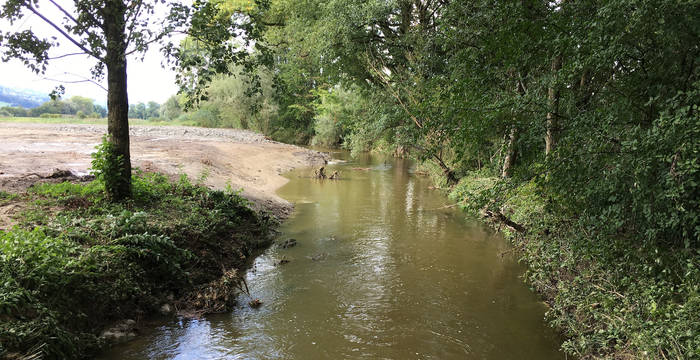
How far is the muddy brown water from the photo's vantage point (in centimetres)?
575

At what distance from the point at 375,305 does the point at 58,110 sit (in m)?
60.1

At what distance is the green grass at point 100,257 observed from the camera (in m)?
4.73

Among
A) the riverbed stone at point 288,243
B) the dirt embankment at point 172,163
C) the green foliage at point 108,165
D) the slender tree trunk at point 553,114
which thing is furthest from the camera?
the dirt embankment at point 172,163

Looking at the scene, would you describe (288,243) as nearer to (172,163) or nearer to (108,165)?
(108,165)

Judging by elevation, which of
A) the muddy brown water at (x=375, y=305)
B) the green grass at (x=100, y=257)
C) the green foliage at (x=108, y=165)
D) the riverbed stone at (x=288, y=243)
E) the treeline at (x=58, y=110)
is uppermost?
the treeline at (x=58, y=110)

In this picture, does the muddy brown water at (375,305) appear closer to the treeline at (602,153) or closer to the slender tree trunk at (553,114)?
the treeline at (602,153)

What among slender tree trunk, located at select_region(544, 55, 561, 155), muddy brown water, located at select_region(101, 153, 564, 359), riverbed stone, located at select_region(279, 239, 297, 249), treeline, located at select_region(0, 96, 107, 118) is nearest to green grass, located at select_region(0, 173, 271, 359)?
riverbed stone, located at select_region(279, 239, 297, 249)

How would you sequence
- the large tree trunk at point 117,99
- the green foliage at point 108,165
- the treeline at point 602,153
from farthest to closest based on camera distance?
the green foliage at point 108,165, the large tree trunk at point 117,99, the treeline at point 602,153

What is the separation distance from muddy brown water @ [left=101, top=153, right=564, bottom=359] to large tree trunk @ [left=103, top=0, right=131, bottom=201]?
324 cm

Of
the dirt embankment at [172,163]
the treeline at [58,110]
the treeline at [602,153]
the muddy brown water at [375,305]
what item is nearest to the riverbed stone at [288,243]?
the muddy brown water at [375,305]

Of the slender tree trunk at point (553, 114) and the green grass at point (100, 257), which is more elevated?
the slender tree trunk at point (553, 114)

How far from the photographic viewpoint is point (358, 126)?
1980 centimetres

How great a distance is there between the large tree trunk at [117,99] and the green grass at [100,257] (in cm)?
41

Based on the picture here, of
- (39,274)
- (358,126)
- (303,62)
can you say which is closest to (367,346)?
(39,274)
